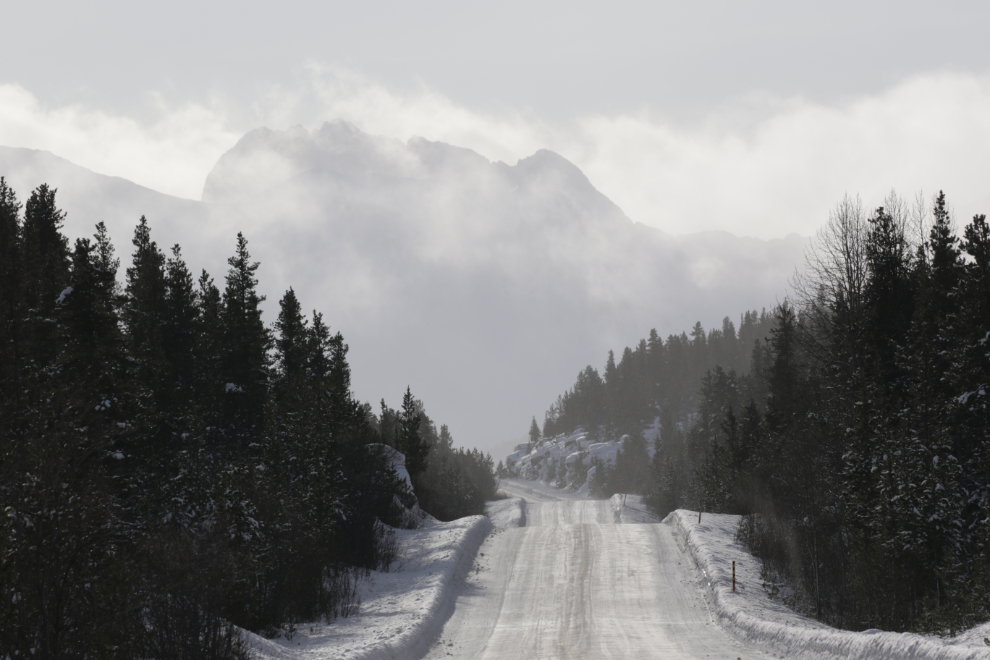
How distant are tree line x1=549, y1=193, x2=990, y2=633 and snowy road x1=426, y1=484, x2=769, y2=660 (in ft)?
12.6

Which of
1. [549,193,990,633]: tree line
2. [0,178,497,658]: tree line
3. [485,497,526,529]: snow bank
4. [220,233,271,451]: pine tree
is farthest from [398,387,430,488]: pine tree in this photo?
[549,193,990,633]: tree line

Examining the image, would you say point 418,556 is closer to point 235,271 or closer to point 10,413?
point 10,413

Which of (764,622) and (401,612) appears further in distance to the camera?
(401,612)

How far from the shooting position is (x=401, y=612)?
19500mm

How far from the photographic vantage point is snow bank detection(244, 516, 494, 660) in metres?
14.4

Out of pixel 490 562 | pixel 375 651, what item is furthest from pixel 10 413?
pixel 490 562

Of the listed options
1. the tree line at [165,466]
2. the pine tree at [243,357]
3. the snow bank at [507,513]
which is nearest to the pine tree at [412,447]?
the tree line at [165,466]

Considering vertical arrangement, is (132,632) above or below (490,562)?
above

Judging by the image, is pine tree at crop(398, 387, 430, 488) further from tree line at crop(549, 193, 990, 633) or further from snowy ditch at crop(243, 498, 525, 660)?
tree line at crop(549, 193, 990, 633)

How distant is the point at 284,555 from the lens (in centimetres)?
1855

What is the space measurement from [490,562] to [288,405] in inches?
583

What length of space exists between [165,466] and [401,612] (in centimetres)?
1356

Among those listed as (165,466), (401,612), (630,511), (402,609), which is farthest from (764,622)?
(630,511)

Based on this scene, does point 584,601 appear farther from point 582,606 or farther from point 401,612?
point 401,612
